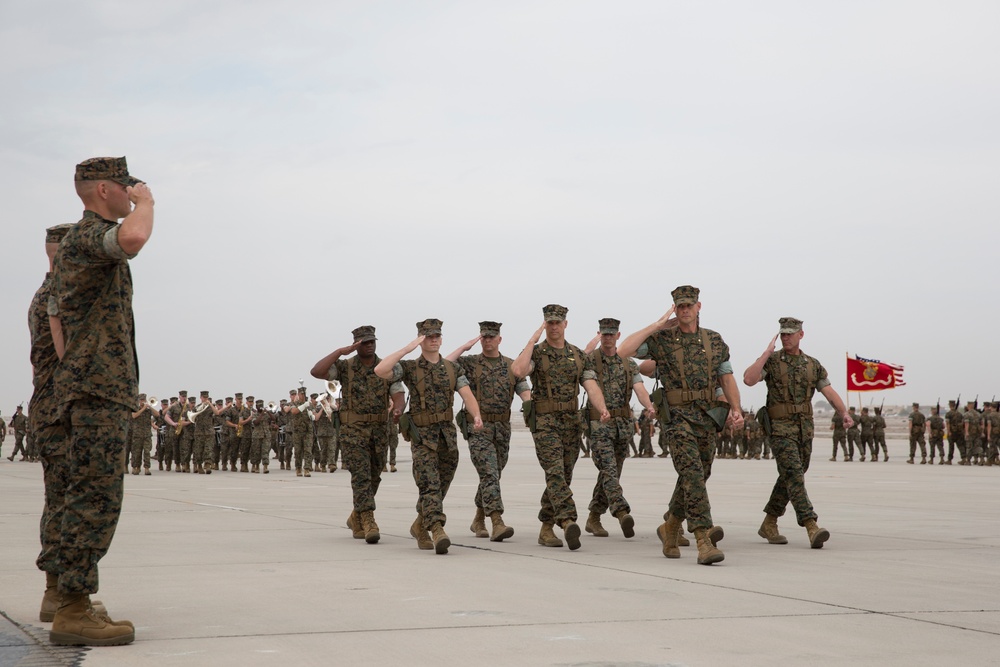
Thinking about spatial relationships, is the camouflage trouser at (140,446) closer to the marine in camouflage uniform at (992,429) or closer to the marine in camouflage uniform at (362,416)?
the marine in camouflage uniform at (362,416)

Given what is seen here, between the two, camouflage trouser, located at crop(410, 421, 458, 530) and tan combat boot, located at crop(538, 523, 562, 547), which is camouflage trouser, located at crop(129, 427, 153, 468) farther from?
tan combat boot, located at crop(538, 523, 562, 547)

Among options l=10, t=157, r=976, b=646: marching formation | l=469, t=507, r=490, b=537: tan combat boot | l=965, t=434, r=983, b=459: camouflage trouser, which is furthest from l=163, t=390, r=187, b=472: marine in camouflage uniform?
l=965, t=434, r=983, b=459: camouflage trouser

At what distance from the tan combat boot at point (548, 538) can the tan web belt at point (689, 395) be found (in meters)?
1.96

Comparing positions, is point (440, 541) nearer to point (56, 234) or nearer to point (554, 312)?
point (554, 312)

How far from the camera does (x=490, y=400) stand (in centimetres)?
1224

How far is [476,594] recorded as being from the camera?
7691 mm

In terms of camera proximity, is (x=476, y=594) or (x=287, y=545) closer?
(x=476, y=594)

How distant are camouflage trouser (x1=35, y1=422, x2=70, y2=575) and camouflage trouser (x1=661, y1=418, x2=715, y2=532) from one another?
5164 millimetres

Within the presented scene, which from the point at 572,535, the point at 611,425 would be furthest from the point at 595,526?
the point at 572,535

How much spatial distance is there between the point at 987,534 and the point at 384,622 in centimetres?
829

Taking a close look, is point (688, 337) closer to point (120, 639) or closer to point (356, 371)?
point (356, 371)

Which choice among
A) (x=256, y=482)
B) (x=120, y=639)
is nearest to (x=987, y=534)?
(x=120, y=639)

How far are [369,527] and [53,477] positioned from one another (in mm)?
5499

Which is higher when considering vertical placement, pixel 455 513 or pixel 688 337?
pixel 688 337
